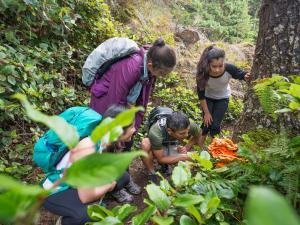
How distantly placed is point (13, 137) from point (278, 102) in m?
2.75

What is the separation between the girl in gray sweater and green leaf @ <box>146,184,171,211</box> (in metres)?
2.89

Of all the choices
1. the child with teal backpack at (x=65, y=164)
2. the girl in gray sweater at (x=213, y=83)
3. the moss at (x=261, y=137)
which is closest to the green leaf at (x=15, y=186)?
the moss at (x=261, y=137)

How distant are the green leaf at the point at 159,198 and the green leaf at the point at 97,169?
839mm

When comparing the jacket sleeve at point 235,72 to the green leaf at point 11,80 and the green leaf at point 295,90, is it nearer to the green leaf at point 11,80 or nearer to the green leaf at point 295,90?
the green leaf at point 11,80

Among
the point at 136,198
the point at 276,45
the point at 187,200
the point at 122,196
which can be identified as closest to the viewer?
the point at 187,200

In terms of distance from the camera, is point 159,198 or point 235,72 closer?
→ point 159,198

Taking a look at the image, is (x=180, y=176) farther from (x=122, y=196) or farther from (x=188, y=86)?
(x=188, y=86)

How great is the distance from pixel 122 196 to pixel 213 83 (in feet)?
6.10

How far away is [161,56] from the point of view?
321 cm

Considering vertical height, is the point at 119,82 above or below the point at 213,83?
above

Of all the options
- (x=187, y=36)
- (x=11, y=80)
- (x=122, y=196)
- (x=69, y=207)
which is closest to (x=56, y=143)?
(x=69, y=207)

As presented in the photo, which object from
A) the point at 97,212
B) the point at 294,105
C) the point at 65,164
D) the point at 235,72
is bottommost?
the point at 65,164

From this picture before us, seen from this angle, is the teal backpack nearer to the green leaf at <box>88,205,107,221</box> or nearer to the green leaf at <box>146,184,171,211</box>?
the green leaf at <box>88,205,107,221</box>

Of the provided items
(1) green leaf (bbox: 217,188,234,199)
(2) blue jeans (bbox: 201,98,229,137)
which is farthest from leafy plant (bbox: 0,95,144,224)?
(2) blue jeans (bbox: 201,98,229,137)
